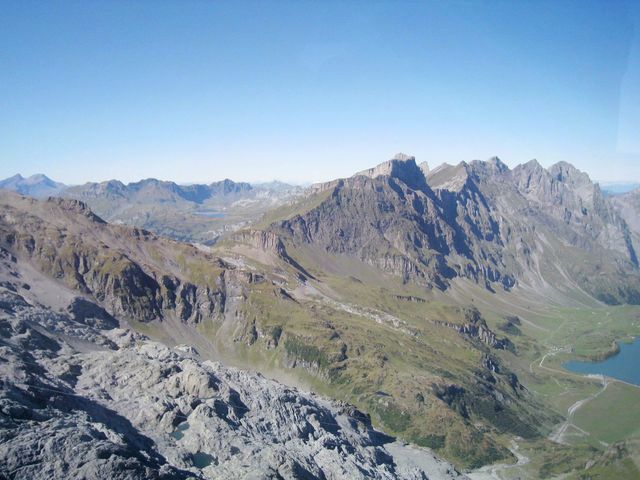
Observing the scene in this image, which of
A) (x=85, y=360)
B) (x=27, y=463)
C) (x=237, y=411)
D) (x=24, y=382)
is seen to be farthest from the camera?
(x=85, y=360)

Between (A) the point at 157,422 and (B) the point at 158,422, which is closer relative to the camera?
(A) the point at 157,422

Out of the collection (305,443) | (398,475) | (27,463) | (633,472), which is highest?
(27,463)

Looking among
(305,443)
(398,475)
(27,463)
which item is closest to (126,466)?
(27,463)

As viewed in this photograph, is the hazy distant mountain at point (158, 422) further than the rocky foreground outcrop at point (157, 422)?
Yes

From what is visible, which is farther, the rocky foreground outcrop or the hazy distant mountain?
the hazy distant mountain

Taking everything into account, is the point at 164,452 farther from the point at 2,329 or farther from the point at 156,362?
the point at 2,329

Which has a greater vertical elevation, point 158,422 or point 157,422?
point 157,422

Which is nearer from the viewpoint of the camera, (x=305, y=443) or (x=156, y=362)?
(x=305, y=443)

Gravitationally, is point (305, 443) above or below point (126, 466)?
below
